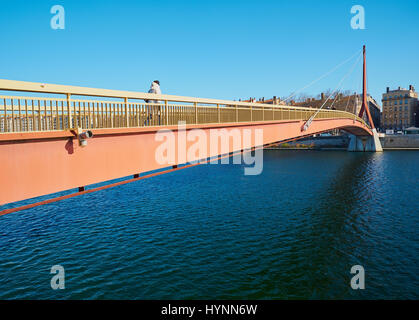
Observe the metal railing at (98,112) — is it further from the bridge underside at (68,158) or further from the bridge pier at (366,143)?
the bridge pier at (366,143)

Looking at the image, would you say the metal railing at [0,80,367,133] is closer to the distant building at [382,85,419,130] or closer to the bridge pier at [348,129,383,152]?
the bridge pier at [348,129,383,152]

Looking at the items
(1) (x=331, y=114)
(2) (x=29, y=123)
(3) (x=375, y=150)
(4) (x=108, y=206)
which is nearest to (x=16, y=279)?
(2) (x=29, y=123)

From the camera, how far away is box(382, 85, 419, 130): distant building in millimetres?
104750

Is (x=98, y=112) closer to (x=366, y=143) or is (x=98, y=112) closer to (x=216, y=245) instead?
(x=216, y=245)

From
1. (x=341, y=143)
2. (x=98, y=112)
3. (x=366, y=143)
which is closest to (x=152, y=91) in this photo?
(x=98, y=112)

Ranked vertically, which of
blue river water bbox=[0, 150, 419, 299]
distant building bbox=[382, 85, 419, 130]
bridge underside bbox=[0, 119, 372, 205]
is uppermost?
distant building bbox=[382, 85, 419, 130]

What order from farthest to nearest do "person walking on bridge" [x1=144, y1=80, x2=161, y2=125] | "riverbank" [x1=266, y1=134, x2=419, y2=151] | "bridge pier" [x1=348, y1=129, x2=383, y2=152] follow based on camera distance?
"riverbank" [x1=266, y1=134, x2=419, y2=151] → "bridge pier" [x1=348, y1=129, x2=383, y2=152] → "person walking on bridge" [x1=144, y1=80, x2=161, y2=125]

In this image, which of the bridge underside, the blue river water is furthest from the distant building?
the bridge underside

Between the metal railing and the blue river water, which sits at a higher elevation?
the metal railing

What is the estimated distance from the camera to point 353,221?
20500mm

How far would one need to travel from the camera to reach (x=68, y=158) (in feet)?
28.9

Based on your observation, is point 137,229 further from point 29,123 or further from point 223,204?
point 29,123

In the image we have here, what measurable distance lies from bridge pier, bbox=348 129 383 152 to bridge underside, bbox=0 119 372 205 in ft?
219
